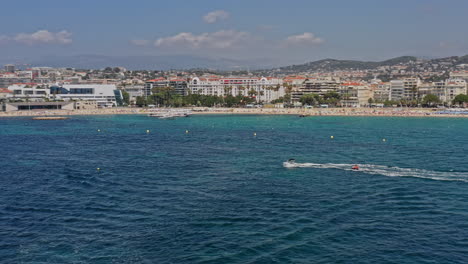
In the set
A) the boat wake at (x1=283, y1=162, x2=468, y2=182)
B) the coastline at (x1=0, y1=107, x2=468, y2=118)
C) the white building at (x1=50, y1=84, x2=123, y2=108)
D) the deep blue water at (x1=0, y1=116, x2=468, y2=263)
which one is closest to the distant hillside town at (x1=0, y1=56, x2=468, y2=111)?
the white building at (x1=50, y1=84, x2=123, y2=108)

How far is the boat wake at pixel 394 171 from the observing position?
28.8 m

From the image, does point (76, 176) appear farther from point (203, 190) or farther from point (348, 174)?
point (348, 174)

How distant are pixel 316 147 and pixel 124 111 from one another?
273 feet

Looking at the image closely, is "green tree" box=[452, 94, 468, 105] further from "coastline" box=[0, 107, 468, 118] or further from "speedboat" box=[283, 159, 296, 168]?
"speedboat" box=[283, 159, 296, 168]

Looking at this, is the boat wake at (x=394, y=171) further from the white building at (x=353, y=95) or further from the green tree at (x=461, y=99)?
the white building at (x=353, y=95)

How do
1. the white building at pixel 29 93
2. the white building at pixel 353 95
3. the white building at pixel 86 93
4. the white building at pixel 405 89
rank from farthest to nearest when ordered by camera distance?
the white building at pixel 86 93 → the white building at pixel 29 93 → the white building at pixel 353 95 → the white building at pixel 405 89

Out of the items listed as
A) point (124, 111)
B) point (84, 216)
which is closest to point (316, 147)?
point (84, 216)

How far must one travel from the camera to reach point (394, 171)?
30766 millimetres

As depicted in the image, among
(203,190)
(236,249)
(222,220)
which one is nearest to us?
(236,249)

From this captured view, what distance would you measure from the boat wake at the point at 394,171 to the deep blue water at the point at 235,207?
7 centimetres

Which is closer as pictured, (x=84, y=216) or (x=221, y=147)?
(x=84, y=216)

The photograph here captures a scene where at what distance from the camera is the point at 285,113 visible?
112m

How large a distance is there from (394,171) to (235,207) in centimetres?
1322

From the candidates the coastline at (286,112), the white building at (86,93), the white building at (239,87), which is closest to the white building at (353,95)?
the coastline at (286,112)
